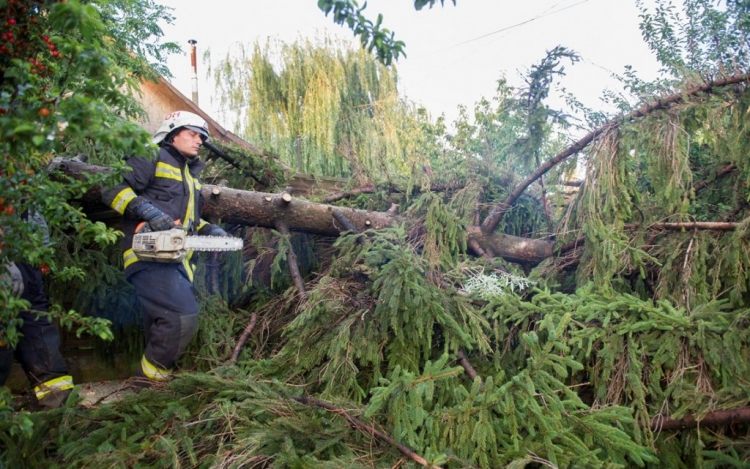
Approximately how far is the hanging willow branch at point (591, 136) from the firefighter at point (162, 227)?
7.39 feet

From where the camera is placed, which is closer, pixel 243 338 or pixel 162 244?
pixel 162 244

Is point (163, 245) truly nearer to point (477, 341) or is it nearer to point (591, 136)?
point (477, 341)

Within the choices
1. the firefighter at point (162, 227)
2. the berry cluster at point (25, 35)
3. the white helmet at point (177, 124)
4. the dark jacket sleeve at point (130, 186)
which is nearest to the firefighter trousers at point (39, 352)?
the firefighter at point (162, 227)

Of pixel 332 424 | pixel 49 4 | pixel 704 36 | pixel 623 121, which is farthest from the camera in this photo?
pixel 704 36

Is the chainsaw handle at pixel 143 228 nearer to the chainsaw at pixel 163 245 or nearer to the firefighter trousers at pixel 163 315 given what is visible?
the chainsaw at pixel 163 245

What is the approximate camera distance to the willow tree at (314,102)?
34.0 ft

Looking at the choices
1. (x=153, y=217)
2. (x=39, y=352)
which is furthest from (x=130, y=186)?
(x=39, y=352)

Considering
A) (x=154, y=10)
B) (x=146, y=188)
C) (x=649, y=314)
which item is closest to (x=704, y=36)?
(x=649, y=314)

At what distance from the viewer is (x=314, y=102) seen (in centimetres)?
1044

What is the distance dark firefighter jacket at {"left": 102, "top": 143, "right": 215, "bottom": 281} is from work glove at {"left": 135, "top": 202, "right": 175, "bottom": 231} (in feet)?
0.29

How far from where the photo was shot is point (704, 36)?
5.84 metres

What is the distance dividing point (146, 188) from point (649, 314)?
9.04 ft

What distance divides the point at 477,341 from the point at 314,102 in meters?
8.69

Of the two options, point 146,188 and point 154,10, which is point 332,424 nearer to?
point 146,188
